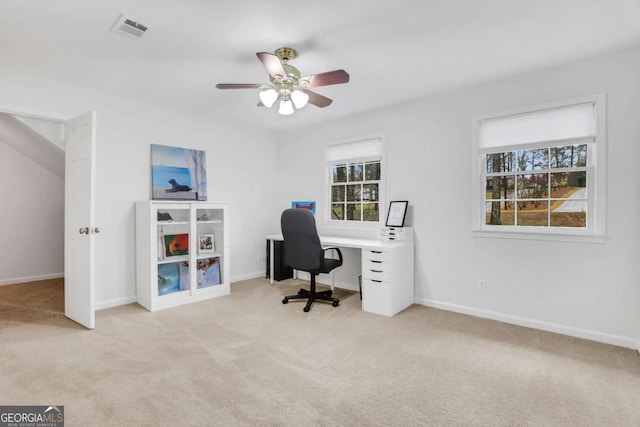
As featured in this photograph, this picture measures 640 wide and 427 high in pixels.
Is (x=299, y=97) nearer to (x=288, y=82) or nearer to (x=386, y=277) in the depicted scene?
(x=288, y=82)

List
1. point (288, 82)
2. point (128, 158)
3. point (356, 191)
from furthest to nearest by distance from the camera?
1. point (356, 191)
2. point (128, 158)
3. point (288, 82)

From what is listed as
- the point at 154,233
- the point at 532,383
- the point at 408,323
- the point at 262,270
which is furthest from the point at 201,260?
the point at 532,383

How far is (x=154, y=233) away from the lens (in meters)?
3.60

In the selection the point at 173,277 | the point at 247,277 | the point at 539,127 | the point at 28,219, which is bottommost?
the point at 247,277

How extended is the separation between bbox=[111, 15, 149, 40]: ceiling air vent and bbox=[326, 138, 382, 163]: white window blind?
2.81 m

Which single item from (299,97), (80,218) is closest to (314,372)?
→ (299,97)

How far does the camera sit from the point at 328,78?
249 centimetres

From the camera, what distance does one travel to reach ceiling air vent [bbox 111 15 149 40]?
7.27ft

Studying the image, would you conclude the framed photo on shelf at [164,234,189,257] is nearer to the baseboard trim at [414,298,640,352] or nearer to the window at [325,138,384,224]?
the window at [325,138,384,224]

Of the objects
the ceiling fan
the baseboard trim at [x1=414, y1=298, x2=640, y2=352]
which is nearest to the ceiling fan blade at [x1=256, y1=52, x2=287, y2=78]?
the ceiling fan

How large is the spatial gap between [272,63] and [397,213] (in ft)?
7.64

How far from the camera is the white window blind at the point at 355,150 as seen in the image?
4281 mm

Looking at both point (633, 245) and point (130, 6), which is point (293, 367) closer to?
point (130, 6)

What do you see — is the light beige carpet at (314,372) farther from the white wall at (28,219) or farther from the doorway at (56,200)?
the white wall at (28,219)
